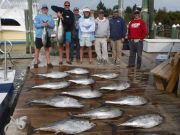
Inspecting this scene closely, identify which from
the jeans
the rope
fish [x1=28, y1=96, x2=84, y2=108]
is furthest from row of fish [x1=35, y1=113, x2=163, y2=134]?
the jeans

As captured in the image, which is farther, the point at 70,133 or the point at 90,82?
the point at 90,82

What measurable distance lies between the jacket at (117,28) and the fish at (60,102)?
4.72 meters

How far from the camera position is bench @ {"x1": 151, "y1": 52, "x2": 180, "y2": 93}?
24.5ft

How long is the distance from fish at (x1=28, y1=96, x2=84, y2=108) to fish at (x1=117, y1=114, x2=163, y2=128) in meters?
1.14

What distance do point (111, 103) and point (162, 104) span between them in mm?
892

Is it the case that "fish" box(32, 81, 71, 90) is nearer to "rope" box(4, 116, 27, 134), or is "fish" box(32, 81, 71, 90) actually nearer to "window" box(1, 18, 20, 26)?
"rope" box(4, 116, 27, 134)

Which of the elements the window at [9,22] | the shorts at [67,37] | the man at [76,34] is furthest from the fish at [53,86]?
the window at [9,22]

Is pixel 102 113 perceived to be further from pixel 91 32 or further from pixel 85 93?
pixel 91 32

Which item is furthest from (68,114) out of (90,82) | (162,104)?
(90,82)

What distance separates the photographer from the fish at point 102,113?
584cm

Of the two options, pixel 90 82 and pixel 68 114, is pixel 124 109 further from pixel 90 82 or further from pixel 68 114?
pixel 90 82

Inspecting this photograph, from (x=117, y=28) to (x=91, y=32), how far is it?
799 millimetres

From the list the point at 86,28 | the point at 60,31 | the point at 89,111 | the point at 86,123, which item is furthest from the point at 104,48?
the point at 86,123

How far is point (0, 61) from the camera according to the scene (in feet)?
46.3
